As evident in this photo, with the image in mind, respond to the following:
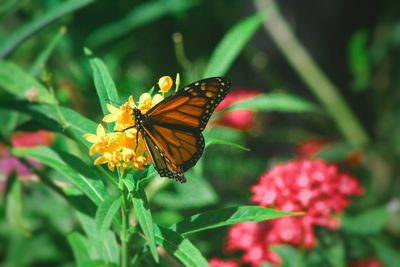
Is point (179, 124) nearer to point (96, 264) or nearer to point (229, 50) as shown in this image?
point (96, 264)

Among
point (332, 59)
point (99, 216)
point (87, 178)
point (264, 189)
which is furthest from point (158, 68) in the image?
point (99, 216)

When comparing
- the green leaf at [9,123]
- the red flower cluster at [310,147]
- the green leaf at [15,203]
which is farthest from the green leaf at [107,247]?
the red flower cluster at [310,147]

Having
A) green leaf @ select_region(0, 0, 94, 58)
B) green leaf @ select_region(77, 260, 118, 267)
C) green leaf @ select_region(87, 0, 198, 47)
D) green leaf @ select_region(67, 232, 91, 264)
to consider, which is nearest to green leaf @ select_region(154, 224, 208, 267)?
green leaf @ select_region(77, 260, 118, 267)

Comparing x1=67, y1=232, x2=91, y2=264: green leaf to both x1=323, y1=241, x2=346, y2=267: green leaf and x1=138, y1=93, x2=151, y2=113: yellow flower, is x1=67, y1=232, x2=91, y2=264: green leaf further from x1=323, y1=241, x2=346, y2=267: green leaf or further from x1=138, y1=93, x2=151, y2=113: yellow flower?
x1=323, y1=241, x2=346, y2=267: green leaf

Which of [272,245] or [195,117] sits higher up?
[195,117]

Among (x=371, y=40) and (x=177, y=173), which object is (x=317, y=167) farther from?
(x=371, y=40)

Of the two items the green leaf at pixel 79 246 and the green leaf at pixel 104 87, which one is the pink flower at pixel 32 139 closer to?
the green leaf at pixel 79 246
